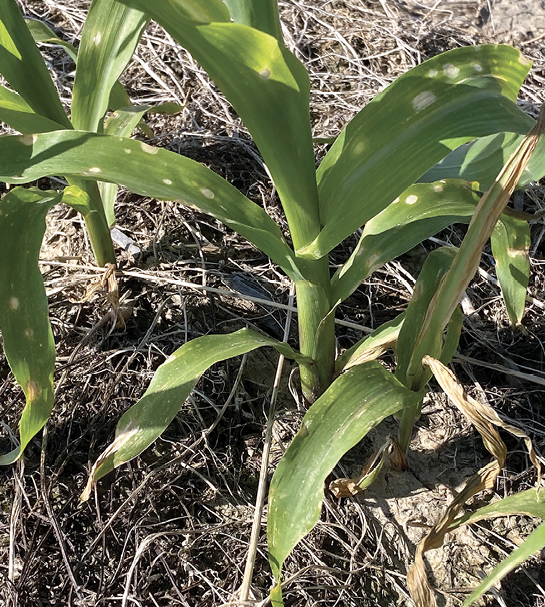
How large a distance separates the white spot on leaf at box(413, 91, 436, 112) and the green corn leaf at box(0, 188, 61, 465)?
1.79ft

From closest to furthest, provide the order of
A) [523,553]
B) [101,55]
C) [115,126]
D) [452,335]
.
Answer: [523,553], [452,335], [101,55], [115,126]

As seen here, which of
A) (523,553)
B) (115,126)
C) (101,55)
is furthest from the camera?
(115,126)

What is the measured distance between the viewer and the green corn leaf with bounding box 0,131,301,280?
762 mm

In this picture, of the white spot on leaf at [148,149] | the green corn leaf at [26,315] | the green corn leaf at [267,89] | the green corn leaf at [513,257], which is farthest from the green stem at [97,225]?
the green corn leaf at [513,257]

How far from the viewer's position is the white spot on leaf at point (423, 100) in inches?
28.7

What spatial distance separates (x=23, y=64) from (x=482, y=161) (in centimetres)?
74

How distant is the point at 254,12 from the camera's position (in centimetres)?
70

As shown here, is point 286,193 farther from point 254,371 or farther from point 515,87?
point 254,371

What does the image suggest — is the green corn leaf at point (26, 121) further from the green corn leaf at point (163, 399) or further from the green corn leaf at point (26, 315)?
the green corn leaf at point (163, 399)

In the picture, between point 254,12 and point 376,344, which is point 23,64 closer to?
point 254,12

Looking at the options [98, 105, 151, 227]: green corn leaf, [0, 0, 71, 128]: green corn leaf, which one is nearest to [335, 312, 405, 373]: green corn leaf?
[98, 105, 151, 227]: green corn leaf

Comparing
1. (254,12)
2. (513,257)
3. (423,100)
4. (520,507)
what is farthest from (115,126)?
(520,507)

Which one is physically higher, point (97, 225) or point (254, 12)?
point (254, 12)

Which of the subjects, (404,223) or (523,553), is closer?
(523,553)
